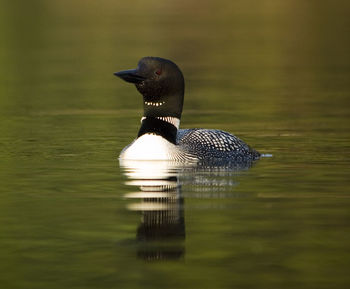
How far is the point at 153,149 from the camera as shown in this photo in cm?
1166

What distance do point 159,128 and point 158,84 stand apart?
1.37 ft

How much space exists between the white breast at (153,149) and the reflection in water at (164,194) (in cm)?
7

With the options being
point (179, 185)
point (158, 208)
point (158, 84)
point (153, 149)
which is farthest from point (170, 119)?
point (158, 208)

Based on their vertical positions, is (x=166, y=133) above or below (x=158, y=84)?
below

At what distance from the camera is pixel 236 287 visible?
686 centimetres

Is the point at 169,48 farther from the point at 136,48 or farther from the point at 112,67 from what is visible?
the point at 112,67

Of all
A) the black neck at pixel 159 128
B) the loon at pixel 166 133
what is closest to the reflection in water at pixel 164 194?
the loon at pixel 166 133

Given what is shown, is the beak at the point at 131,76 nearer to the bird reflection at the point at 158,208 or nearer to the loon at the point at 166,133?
the loon at the point at 166,133

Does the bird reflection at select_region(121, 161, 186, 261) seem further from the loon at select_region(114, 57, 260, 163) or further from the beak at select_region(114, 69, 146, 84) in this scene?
the beak at select_region(114, 69, 146, 84)

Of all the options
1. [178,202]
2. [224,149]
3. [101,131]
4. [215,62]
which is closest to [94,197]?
[178,202]

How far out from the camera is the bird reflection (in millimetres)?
7840

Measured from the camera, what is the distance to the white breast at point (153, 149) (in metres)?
11.7

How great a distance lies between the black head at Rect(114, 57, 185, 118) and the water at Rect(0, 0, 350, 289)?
2.24 ft

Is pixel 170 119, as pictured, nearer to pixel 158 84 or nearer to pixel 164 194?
pixel 158 84
